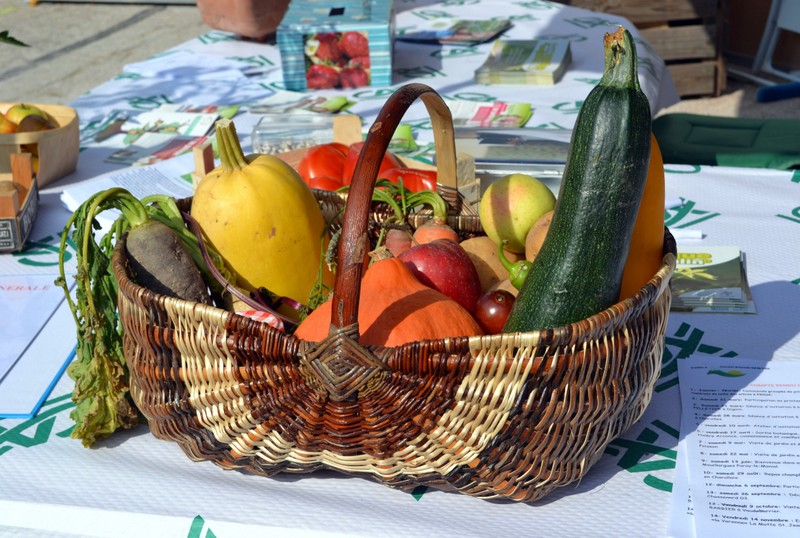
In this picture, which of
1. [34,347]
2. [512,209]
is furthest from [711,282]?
[34,347]

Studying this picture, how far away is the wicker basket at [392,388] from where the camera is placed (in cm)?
66

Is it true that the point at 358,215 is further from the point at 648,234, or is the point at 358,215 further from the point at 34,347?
the point at 34,347

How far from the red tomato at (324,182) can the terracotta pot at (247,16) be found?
4.11ft

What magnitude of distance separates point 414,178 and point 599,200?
1.72 ft

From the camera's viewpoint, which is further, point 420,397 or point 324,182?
point 324,182

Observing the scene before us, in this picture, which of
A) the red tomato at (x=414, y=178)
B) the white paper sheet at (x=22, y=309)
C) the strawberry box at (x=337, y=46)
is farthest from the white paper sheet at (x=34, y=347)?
the strawberry box at (x=337, y=46)

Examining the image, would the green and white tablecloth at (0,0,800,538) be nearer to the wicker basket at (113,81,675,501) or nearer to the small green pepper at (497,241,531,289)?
the wicker basket at (113,81,675,501)

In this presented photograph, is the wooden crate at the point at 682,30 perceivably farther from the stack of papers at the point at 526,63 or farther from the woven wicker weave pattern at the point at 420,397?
the woven wicker weave pattern at the point at 420,397

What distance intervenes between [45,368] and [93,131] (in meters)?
1.01

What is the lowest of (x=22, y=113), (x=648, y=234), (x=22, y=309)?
(x=22, y=309)

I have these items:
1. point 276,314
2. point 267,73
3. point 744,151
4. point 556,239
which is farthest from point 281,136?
point 744,151

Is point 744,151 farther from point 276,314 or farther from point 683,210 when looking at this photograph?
point 276,314

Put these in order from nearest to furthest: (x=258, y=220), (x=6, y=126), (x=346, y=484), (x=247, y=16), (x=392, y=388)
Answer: (x=392, y=388) < (x=346, y=484) < (x=258, y=220) < (x=6, y=126) < (x=247, y=16)

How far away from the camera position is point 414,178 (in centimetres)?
120
